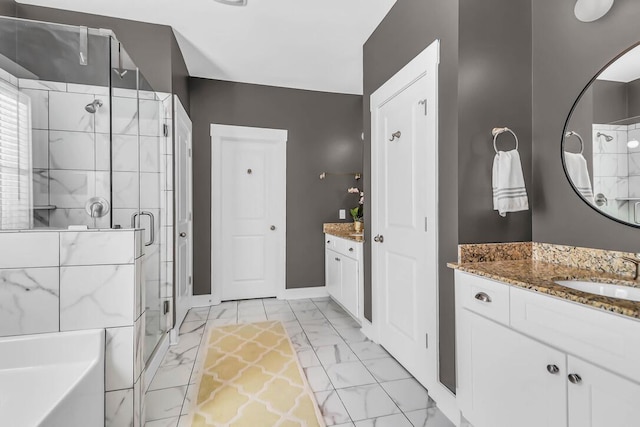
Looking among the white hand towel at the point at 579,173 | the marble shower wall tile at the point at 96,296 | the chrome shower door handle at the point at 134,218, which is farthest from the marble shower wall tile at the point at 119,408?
the white hand towel at the point at 579,173

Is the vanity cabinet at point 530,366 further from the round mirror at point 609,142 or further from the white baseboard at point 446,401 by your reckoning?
the round mirror at point 609,142

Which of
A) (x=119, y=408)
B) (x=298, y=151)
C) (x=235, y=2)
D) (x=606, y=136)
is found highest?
(x=235, y=2)

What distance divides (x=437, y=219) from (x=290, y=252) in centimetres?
239

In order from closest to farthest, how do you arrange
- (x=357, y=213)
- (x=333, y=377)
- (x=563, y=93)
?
(x=563, y=93), (x=333, y=377), (x=357, y=213)

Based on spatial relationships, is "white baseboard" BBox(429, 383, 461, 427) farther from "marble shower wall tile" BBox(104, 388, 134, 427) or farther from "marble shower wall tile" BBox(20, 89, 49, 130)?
"marble shower wall tile" BBox(20, 89, 49, 130)

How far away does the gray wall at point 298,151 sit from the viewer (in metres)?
3.61

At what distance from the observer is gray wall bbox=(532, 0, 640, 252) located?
1423 millimetres

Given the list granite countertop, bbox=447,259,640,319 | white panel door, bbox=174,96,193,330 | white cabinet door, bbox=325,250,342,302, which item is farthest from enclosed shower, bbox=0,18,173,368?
white cabinet door, bbox=325,250,342,302

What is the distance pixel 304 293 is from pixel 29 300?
288 cm

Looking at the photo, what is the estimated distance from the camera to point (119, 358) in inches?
54.0

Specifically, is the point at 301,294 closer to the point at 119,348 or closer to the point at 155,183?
the point at 155,183

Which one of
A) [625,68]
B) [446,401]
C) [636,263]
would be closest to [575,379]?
[636,263]

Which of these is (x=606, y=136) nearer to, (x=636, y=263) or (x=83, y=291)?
(x=636, y=263)

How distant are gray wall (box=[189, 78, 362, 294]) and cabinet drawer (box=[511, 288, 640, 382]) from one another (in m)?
2.84
